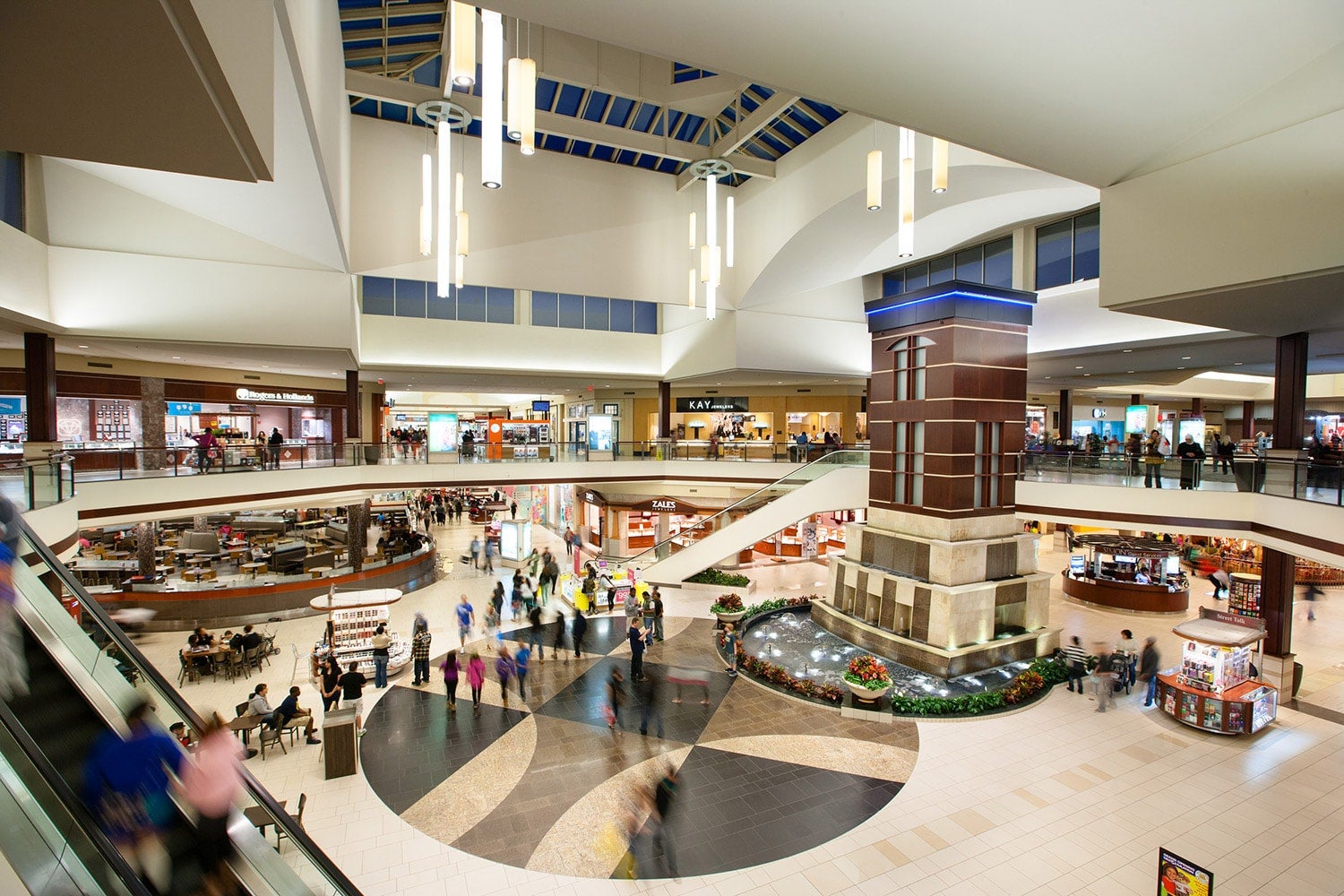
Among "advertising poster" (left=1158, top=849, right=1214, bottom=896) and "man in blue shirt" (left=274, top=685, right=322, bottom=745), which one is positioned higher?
"advertising poster" (left=1158, top=849, right=1214, bottom=896)

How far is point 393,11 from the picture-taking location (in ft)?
42.8

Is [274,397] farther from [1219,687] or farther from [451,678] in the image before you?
[1219,687]

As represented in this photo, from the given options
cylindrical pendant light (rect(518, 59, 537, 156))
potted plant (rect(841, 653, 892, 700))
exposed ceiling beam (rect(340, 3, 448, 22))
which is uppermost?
exposed ceiling beam (rect(340, 3, 448, 22))

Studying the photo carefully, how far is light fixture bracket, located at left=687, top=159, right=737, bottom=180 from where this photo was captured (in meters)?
17.3

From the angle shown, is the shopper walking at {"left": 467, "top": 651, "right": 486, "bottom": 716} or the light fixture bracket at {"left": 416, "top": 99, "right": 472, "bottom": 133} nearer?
the shopper walking at {"left": 467, "top": 651, "right": 486, "bottom": 716}

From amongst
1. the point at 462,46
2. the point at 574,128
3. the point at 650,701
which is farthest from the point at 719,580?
the point at 462,46

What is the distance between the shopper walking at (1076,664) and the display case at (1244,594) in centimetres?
613

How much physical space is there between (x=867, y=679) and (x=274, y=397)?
23980 mm

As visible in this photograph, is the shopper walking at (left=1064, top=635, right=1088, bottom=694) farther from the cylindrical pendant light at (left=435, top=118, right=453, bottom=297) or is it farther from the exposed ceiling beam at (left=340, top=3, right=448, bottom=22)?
the exposed ceiling beam at (left=340, top=3, right=448, bottom=22)

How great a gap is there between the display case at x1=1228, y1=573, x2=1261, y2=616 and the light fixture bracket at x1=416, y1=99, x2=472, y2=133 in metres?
22.1

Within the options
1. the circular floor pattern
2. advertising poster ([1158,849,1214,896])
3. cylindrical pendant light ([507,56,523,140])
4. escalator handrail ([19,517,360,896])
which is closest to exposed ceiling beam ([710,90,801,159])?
cylindrical pendant light ([507,56,523,140])

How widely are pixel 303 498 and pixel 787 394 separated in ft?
63.7

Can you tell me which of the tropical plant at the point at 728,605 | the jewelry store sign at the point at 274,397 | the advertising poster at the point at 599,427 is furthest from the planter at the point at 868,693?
the jewelry store sign at the point at 274,397

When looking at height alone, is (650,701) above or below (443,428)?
below
